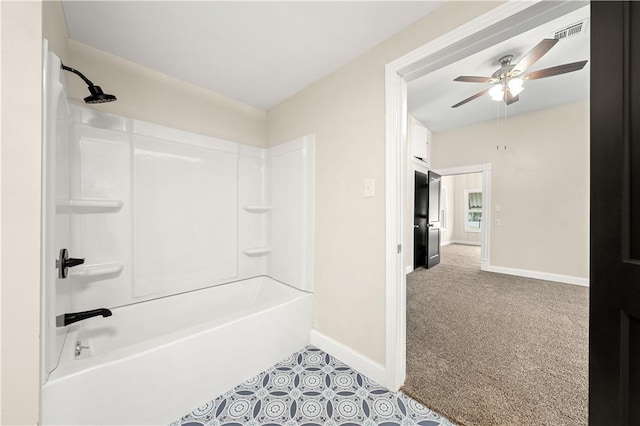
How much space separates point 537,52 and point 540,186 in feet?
9.13

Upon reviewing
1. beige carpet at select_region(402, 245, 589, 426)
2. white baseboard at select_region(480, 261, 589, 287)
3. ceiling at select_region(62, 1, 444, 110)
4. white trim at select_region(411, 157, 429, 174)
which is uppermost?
ceiling at select_region(62, 1, 444, 110)

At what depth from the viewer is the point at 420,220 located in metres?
4.60

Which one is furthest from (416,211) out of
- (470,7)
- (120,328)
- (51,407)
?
(51,407)

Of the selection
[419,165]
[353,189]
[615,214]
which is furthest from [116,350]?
[419,165]

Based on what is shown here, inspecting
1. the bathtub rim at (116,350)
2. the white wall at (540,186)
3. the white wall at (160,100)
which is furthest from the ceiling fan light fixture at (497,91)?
the bathtub rim at (116,350)

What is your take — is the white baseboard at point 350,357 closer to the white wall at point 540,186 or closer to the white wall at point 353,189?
the white wall at point 353,189

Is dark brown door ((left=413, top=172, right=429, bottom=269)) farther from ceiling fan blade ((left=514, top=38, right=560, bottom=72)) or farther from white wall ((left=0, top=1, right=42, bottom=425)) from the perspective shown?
white wall ((left=0, top=1, right=42, bottom=425))

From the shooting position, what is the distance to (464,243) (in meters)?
8.20

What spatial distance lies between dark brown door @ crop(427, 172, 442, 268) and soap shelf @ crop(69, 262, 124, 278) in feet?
15.3

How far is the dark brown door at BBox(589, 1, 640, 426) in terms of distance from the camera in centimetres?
75

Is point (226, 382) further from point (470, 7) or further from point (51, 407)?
point (470, 7)

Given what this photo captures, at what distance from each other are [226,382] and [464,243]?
8737 millimetres

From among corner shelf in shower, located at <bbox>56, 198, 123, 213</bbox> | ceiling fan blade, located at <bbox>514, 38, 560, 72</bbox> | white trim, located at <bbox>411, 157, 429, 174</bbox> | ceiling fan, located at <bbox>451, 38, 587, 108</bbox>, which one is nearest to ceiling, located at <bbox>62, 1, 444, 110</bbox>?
corner shelf in shower, located at <bbox>56, 198, 123, 213</bbox>

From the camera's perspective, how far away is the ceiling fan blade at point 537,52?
1889 millimetres
